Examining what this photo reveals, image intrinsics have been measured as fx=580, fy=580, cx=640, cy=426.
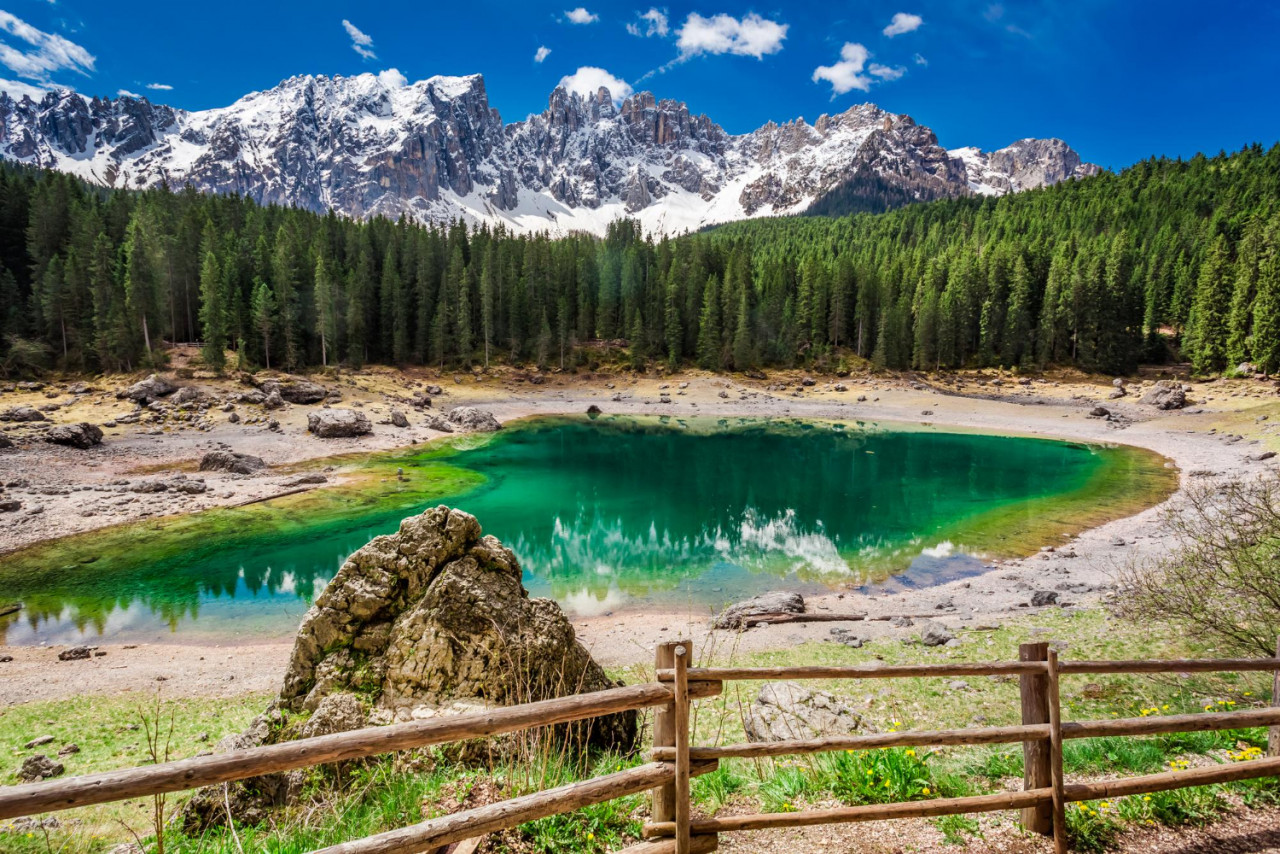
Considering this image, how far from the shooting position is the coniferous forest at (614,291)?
189 feet

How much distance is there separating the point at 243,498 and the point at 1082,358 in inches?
3603

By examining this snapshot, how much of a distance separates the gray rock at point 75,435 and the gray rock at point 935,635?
44156mm

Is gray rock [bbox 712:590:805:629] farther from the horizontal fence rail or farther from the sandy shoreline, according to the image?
the horizontal fence rail

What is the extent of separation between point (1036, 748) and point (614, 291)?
8998 centimetres

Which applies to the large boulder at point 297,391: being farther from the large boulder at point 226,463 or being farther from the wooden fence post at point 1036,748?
the wooden fence post at point 1036,748

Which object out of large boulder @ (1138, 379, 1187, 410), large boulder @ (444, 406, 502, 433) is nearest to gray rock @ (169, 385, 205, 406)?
large boulder @ (444, 406, 502, 433)

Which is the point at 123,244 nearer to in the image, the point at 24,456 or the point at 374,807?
the point at 24,456

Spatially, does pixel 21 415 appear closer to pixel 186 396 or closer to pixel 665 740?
pixel 186 396

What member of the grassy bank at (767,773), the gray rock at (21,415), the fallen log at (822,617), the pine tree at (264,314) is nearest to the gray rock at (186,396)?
the gray rock at (21,415)

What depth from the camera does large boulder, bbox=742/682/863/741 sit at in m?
8.74

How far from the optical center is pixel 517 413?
64562 millimetres

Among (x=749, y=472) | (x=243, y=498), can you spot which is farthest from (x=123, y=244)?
(x=749, y=472)

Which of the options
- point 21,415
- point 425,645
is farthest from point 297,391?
point 425,645

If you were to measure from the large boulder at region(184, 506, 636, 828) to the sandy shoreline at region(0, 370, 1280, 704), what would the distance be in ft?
16.1
